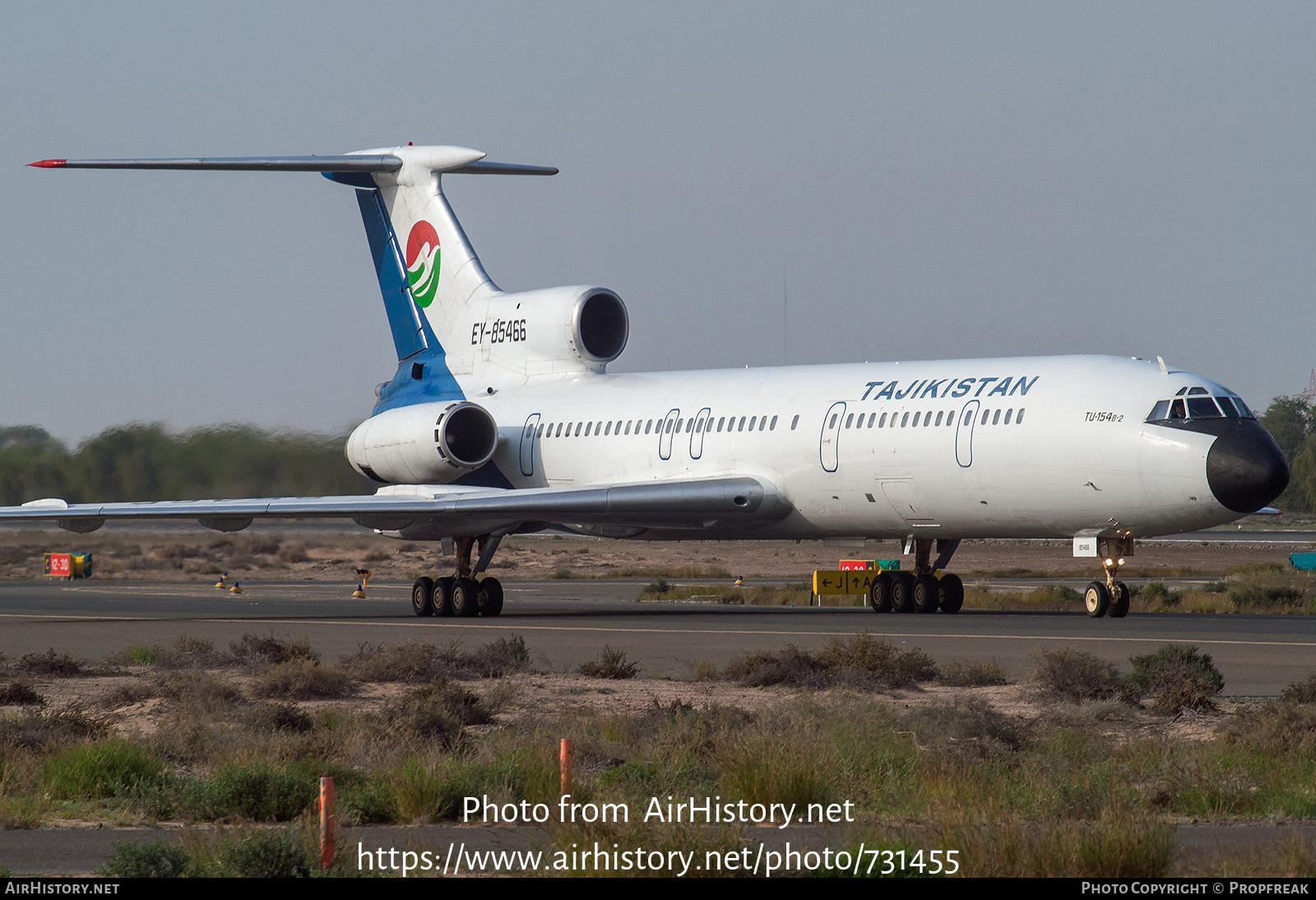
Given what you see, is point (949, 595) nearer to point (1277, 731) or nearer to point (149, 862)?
point (1277, 731)

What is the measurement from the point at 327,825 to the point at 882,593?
2167cm

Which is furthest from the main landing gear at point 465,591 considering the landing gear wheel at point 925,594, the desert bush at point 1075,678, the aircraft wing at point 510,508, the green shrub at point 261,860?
the green shrub at point 261,860

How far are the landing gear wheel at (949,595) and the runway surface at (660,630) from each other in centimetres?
84

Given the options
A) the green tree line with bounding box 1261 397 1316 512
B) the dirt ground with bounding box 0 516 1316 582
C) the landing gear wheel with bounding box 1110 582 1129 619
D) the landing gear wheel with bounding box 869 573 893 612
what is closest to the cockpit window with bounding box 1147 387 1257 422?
the landing gear wheel with bounding box 1110 582 1129 619

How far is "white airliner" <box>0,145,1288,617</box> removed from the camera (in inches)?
928

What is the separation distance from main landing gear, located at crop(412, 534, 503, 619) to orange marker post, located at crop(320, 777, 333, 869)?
21.4m

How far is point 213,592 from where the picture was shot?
137 feet

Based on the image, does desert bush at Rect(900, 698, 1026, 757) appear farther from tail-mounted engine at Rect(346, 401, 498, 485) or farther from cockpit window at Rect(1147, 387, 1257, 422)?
tail-mounted engine at Rect(346, 401, 498, 485)

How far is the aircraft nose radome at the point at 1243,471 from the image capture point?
22.4 meters

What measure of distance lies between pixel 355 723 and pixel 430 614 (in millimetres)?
16945

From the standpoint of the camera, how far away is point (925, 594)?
27.8 metres

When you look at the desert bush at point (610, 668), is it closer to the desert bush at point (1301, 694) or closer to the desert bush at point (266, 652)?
the desert bush at point (266, 652)

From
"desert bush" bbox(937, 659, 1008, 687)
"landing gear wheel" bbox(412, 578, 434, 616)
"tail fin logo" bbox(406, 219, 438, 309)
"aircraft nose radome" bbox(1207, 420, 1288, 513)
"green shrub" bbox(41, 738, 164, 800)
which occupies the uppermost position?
"tail fin logo" bbox(406, 219, 438, 309)

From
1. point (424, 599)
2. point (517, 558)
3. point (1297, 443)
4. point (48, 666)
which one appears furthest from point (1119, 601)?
point (1297, 443)
